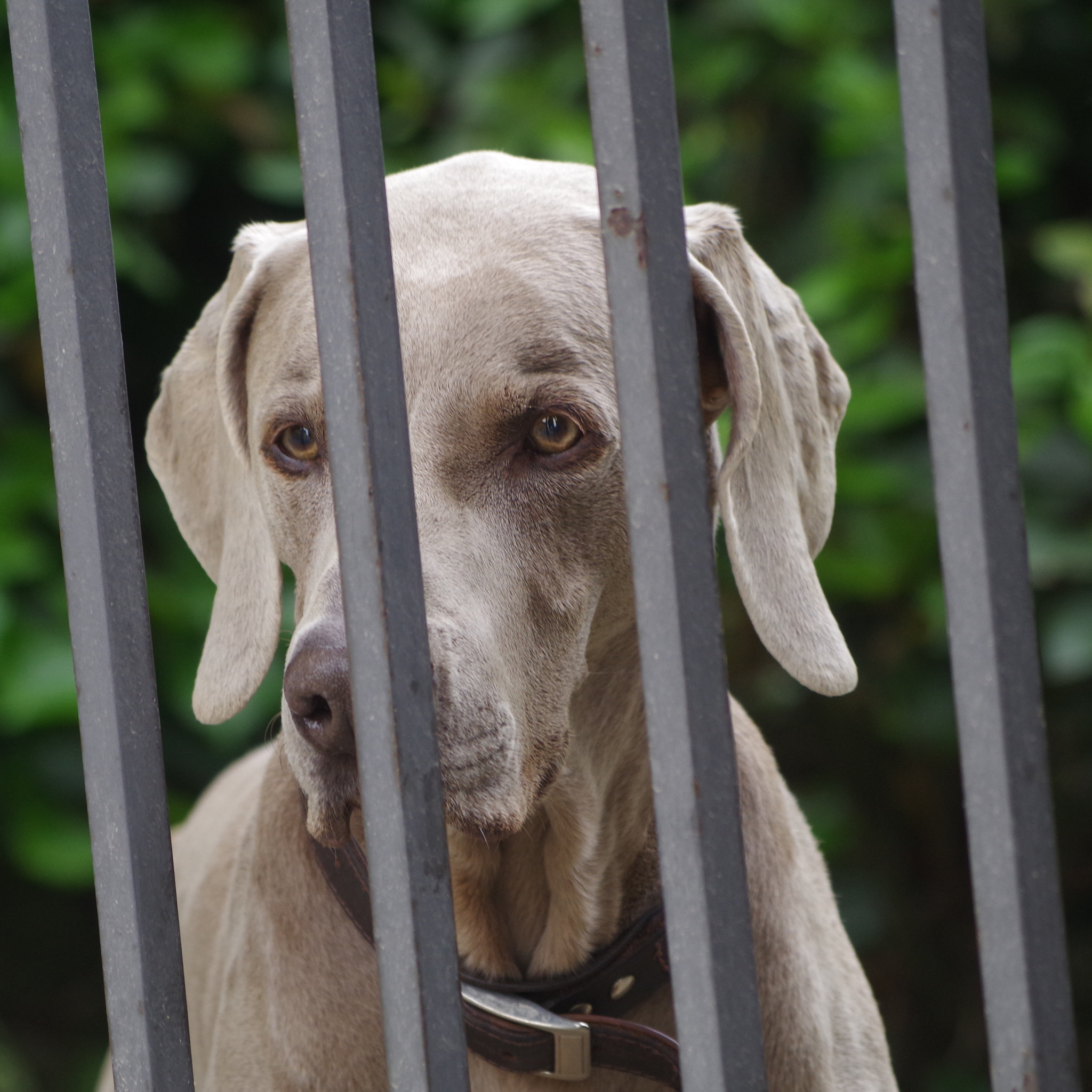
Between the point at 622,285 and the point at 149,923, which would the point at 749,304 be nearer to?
the point at 622,285

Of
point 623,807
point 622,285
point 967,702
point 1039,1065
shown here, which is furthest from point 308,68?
point 623,807

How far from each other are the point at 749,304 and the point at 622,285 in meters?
0.80

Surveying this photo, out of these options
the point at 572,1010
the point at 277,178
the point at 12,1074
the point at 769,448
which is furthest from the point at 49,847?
the point at 769,448

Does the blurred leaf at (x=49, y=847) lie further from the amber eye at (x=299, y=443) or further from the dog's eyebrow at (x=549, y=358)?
the dog's eyebrow at (x=549, y=358)

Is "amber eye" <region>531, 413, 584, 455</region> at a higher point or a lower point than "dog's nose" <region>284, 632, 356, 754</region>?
higher

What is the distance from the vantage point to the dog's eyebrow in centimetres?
153

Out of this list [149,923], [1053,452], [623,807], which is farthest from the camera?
[1053,452]

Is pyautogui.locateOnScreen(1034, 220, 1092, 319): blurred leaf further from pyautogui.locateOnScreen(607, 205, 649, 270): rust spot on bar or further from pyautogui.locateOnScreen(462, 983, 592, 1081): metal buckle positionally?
pyautogui.locateOnScreen(607, 205, 649, 270): rust spot on bar

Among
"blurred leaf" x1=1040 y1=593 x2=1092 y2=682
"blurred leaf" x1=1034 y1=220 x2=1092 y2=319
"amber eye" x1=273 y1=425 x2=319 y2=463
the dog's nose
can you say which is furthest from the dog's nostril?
"blurred leaf" x1=1034 y1=220 x2=1092 y2=319

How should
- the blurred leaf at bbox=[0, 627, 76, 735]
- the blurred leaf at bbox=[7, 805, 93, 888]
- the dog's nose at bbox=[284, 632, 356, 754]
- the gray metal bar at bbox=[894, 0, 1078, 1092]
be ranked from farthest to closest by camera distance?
the blurred leaf at bbox=[7, 805, 93, 888], the blurred leaf at bbox=[0, 627, 76, 735], the dog's nose at bbox=[284, 632, 356, 754], the gray metal bar at bbox=[894, 0, 1078, 1092]

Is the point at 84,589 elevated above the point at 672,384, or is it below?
below

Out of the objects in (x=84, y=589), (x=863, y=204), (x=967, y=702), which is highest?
(x=863, y=204)

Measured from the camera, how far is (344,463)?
92 cm

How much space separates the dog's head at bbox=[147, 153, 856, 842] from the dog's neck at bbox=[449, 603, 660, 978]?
0.08m
